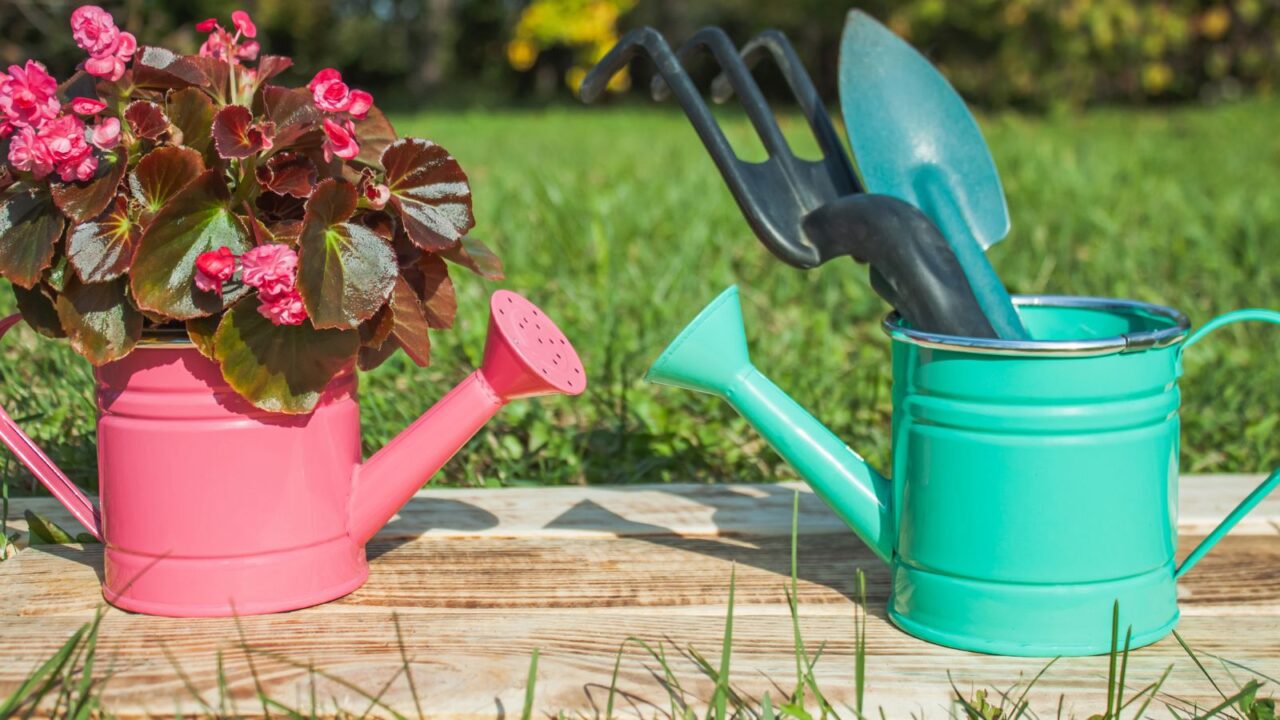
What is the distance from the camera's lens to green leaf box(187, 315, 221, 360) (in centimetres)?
114

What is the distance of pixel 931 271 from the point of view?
3.95 feet

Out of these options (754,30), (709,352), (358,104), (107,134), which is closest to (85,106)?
(107,134)

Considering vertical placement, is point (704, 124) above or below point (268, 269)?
above

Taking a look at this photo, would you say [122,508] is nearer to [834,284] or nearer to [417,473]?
[417,473]

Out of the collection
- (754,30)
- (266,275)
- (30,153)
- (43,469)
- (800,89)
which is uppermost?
(754,30)

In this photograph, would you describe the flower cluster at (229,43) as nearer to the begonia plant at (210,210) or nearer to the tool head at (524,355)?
the begonia plant at (210,210)

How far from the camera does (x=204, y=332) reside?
3.76 ft

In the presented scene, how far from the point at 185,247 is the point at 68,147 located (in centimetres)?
13

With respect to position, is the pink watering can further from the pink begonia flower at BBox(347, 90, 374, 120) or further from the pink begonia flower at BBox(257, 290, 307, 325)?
the pink begonia flower at BBox(347, 90, 374, 120)

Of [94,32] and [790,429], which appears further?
[790,429]

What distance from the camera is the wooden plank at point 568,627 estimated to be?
1093 mm

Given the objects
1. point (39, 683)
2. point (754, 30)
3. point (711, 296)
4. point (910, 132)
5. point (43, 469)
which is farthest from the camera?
point (754, 30)

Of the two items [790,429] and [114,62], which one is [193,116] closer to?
[114,62]

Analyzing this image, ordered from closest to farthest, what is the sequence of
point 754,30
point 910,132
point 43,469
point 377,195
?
point 377,195, point 43,469, point 910,132, point 754,30
